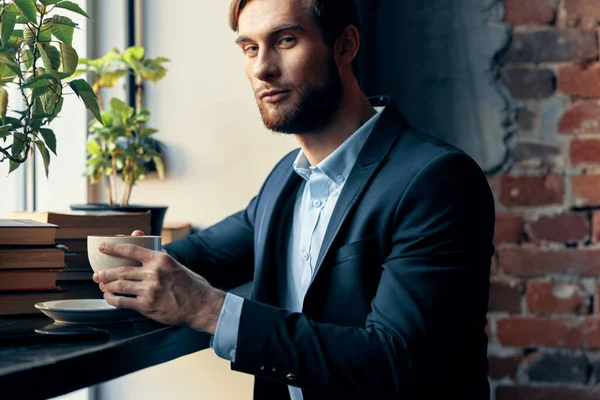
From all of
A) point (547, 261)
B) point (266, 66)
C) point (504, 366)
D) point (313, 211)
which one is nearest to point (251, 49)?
point (266, 66)

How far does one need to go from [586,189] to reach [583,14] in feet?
1.40

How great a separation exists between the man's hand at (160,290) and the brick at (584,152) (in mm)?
1111

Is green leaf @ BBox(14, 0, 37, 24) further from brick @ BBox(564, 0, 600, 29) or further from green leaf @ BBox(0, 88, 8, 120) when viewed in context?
brick @ BBox(564, 0, 600, 29)

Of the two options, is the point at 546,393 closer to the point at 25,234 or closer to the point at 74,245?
the point at 74,245

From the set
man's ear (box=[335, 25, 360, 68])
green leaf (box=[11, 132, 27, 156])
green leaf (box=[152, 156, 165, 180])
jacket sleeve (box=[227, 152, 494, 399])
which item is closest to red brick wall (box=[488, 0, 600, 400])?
man's ear (box=[335, 25, 360, 68])

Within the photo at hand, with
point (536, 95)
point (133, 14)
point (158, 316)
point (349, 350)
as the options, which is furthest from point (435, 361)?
point (133, 14)

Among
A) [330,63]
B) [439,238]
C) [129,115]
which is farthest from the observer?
[129,115]

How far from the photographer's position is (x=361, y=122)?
55.4 inches

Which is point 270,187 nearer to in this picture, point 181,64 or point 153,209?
point 153,209

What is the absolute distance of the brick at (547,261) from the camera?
1732 mm

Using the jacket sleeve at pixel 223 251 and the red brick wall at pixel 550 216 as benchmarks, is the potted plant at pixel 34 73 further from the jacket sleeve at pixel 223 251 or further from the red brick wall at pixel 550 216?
the red brick wall at pixel 550 216

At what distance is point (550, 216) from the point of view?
176 centimetres

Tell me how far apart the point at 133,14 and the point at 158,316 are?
1.14 meters

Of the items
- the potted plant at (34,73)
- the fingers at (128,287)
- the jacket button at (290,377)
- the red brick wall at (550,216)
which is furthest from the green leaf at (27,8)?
the red brick wall at (550,216)
